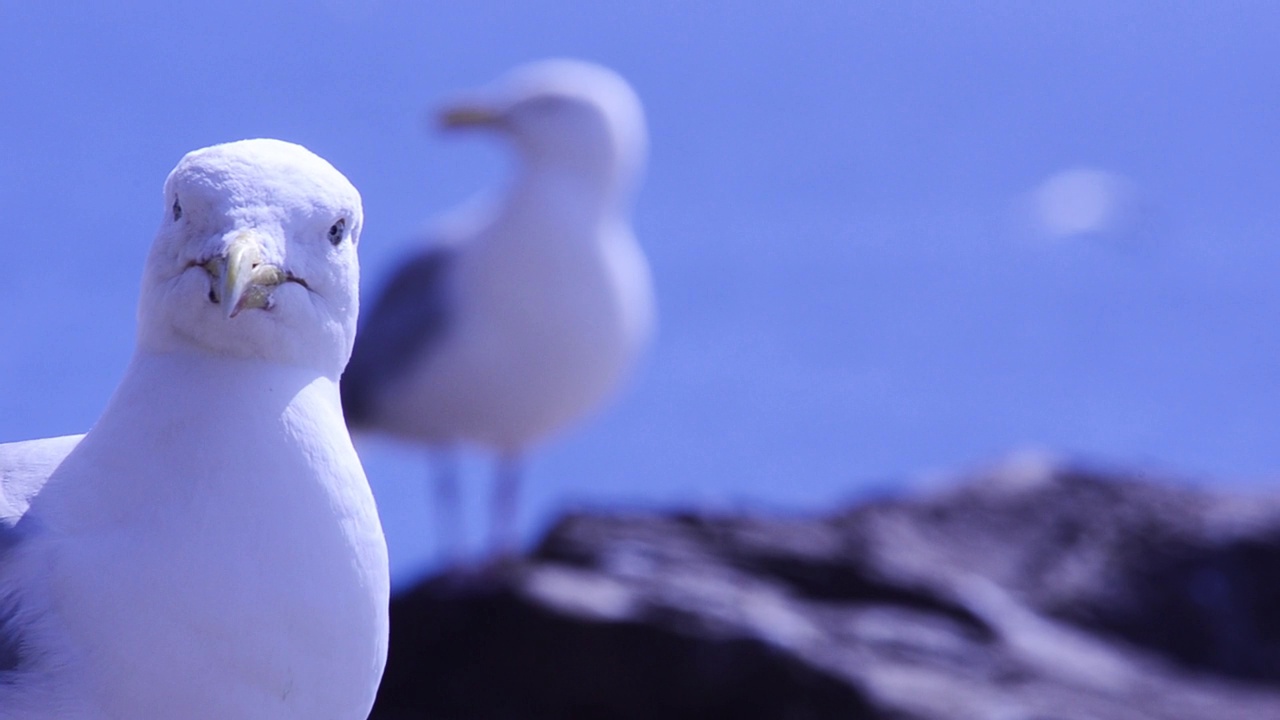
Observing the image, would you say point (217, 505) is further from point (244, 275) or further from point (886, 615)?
point (886, 615)

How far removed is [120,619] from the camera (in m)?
1.47

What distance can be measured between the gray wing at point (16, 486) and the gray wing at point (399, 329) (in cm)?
361

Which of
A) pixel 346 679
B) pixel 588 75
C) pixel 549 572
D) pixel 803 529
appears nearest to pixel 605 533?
pixel 549 572

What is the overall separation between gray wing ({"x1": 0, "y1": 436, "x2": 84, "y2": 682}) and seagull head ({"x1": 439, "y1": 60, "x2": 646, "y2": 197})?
12.7 feet

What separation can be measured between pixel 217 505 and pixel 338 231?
30 centimetres

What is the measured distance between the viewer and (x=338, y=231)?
1.63 metres

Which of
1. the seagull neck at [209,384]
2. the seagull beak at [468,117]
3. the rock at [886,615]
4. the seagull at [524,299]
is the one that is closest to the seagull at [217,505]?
the seagull neck at [209,384]

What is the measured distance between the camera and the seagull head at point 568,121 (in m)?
5.52

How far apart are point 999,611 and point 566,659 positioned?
1.21 m

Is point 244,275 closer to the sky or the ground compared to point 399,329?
closer to the ground

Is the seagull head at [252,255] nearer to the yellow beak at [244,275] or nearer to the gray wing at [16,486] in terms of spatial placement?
the yellow beak at [244,275]

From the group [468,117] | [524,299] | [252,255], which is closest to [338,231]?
[252,255]

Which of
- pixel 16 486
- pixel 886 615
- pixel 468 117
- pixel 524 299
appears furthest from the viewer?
pixel 468 117

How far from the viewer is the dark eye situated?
162cm
